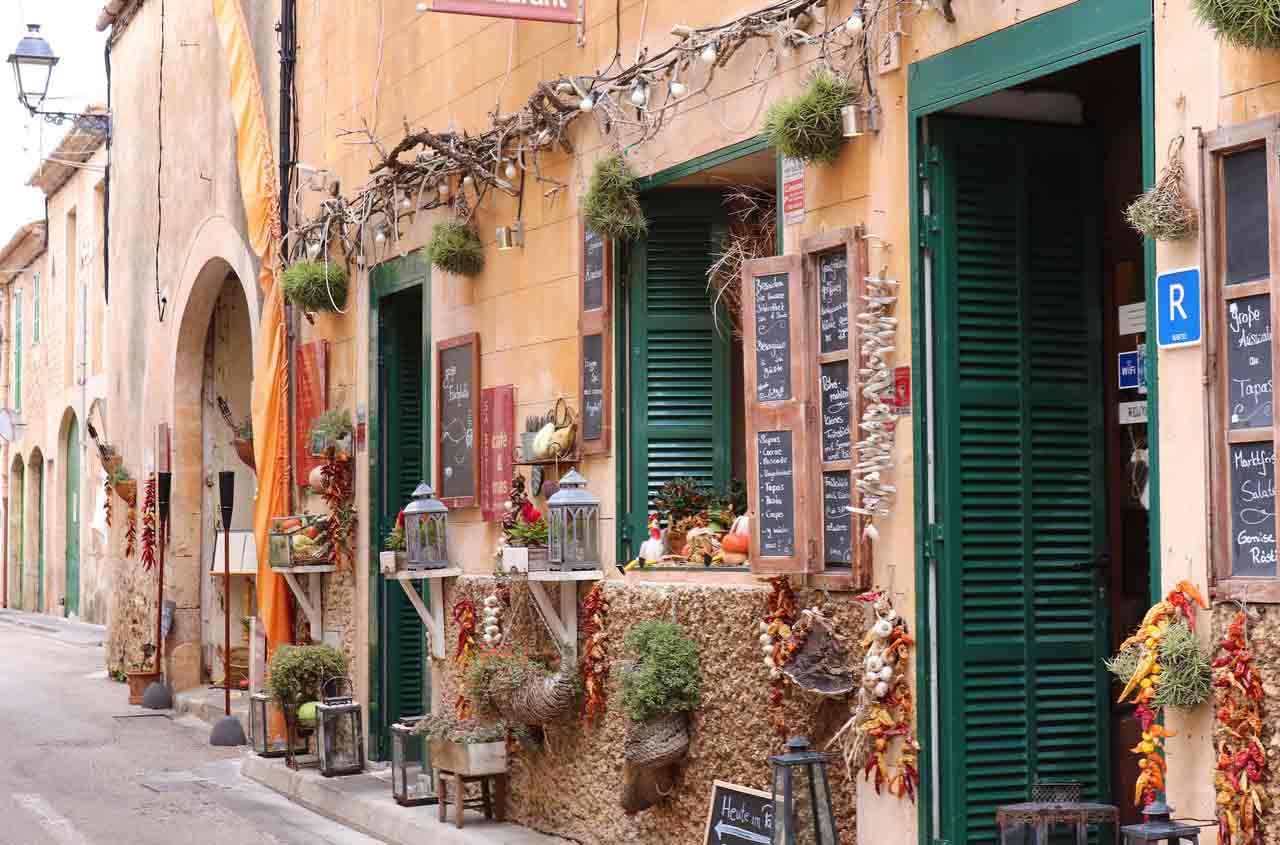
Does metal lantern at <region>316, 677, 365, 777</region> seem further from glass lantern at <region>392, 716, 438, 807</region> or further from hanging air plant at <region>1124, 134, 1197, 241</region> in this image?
hanging air plant at <region>1124, 134, 1197, 241</region>

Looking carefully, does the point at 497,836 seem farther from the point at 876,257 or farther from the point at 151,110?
the point at 151,110

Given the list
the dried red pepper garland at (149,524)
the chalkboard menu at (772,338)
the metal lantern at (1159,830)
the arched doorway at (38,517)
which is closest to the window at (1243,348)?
the metal lantern at (1159,830)

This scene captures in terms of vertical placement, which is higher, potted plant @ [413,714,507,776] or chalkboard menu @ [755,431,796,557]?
chalkboard menu @ [755,431,796,557]

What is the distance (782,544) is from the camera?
7332 mm

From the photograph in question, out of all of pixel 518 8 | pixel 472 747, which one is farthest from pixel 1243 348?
pixel 472 747

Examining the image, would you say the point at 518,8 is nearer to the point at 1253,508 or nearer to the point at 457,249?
the point at 457,249

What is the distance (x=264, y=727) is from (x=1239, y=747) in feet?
30.0

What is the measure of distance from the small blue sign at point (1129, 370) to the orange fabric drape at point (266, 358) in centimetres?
798

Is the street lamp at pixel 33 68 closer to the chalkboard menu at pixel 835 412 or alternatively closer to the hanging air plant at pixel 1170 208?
the chalkboard menu at pixel 835 412

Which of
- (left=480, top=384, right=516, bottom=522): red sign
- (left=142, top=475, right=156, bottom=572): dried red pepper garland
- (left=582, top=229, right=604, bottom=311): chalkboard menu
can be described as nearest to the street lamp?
(left=142, top=475, right=156, bottom=572): dried red pepper garland

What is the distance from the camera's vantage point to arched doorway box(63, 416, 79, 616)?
1257 inches

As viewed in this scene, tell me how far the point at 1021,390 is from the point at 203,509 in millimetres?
12501

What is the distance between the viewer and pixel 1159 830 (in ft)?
16.2

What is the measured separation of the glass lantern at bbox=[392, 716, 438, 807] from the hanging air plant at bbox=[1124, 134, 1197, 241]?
250 inches
